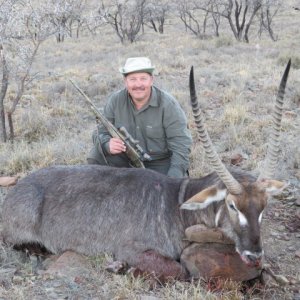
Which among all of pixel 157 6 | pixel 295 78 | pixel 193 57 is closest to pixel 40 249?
pixel 295 78

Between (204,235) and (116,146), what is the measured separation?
194 cm

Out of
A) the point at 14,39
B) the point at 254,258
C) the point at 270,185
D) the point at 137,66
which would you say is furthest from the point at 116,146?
the point at 14,39

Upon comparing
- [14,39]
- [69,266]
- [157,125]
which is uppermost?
[14,39]

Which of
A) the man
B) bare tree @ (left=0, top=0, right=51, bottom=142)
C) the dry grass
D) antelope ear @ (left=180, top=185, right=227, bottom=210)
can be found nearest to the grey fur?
antelope ear @ (left=180, top=185, right=227, bottom=210)

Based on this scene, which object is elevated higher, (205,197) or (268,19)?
(268,19)

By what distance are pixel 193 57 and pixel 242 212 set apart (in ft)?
45.2

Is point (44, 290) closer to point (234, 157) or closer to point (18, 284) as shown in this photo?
point (18, 284)

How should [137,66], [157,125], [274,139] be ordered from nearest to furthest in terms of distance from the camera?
[274,139] < [137,66] < [157,125]

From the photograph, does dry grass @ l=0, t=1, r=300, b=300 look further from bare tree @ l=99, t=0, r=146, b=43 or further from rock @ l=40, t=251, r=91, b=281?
bare tree @ l=99, t=0, r=146, b=43

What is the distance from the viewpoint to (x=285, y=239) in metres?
4.99

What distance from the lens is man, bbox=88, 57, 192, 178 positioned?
225 inches

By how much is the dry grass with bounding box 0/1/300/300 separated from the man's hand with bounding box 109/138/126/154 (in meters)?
1.31

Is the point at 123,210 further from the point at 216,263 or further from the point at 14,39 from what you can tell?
the point at 14,39

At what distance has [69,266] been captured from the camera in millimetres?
4309
